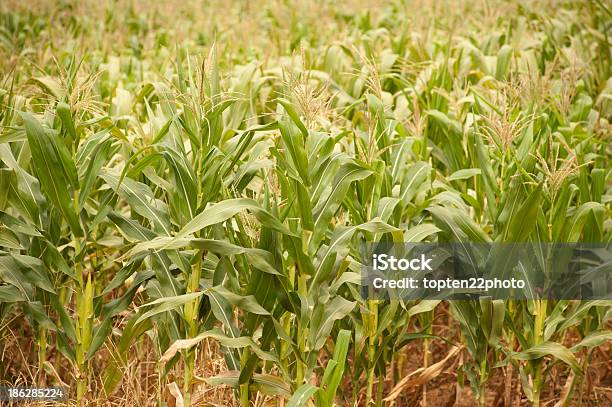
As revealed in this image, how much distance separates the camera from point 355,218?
301cm

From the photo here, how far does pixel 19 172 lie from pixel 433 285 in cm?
171

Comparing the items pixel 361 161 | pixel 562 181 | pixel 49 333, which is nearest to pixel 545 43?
pixel 562 181

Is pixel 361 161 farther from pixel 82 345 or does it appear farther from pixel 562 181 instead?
pixel 82 345

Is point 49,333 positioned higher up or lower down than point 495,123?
lower down

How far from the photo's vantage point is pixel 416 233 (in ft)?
9.95

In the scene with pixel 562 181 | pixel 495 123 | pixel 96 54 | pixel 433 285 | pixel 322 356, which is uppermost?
pixel 96 54

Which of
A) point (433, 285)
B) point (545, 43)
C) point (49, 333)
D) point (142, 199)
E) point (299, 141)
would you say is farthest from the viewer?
point (545, 43)

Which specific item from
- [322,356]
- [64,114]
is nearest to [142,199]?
[64,114]

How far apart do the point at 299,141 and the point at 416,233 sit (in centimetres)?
64

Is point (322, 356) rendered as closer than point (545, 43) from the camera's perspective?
Yes

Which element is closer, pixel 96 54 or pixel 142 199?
pixel 142 199

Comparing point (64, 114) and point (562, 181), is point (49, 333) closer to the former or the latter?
point (64, 114)

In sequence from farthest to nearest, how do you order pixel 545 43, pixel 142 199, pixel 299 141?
pixel 545 43
pixel 142 199
pixel 299 141

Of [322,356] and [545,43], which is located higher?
[545,43]
